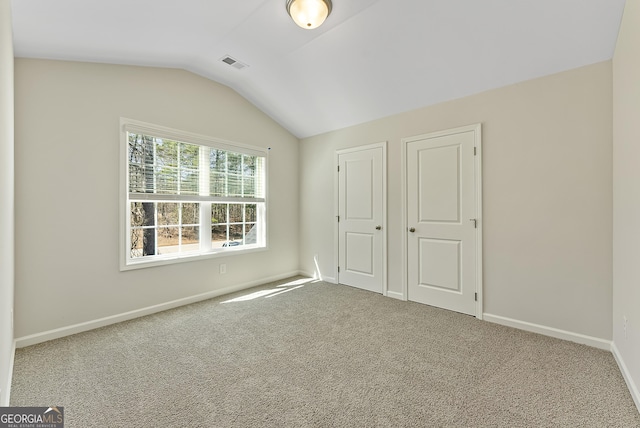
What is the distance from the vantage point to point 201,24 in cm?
250

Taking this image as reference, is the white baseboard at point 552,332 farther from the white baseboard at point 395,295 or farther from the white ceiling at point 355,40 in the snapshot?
the white ceiling at point 355,40

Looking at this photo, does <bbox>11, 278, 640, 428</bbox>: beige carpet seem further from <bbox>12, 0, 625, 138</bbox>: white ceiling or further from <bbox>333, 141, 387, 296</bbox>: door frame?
<bbox>12, 0, 625, 138</bbox>: white ceiling

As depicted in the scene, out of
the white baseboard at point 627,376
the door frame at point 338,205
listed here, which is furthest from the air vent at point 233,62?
the white baseboard at point 627,376

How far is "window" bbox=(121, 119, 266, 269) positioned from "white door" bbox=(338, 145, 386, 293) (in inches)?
49.6

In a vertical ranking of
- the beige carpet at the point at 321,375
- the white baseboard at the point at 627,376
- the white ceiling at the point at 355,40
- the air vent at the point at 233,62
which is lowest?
the beige carpet at the point at 321,375

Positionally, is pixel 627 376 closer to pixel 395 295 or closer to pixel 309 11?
pixel 395 295

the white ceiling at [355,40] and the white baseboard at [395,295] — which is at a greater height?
the white ceiling at [355,40]

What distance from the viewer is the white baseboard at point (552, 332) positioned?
236 cm

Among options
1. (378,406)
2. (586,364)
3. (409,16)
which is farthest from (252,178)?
(586,364)

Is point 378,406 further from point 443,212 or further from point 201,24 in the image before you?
point 201,24

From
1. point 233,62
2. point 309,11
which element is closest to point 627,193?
point 309,11

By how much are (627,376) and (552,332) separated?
697 millimetres

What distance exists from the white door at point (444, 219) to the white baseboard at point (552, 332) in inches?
8.8

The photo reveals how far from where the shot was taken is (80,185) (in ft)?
8.89
